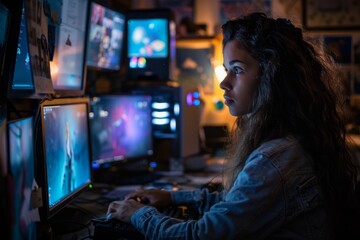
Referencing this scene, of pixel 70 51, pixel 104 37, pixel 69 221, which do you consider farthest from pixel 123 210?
pixel 104 37

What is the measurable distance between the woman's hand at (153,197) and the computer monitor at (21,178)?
0.54 m

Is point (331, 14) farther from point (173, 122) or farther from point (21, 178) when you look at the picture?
point (21, 178)

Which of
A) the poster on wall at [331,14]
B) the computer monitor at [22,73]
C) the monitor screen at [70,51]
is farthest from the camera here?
the poster on wall at [331,14]

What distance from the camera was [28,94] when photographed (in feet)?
3.84

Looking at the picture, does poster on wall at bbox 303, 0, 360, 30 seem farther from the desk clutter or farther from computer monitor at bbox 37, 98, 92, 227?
computer monitor at bbox 37, 98, 92, 227

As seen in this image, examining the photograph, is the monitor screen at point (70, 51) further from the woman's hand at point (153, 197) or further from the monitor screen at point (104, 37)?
the woman's hand at point (153, 197)

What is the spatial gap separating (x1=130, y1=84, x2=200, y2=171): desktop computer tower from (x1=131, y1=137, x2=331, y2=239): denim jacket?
1.22 metres

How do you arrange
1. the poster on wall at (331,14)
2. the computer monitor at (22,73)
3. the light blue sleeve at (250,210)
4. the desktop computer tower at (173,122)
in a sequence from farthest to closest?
the poster on wall at (331,14)
the desktop computer tower at (173,122)
the computer monitor at (22,73)
the light blue sleeve at (250,210)

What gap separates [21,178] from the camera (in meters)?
0.74

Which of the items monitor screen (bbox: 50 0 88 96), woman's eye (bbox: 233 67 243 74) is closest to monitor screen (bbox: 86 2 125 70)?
→ monitor screen (bbox: 50 0 88 96)

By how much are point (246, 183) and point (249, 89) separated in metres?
0.28

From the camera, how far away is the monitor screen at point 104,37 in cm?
184

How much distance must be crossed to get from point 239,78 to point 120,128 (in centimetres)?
99

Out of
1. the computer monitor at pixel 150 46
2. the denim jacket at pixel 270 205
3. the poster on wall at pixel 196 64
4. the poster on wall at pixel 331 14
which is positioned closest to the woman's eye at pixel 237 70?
the denim jacket at pixel 270 205
